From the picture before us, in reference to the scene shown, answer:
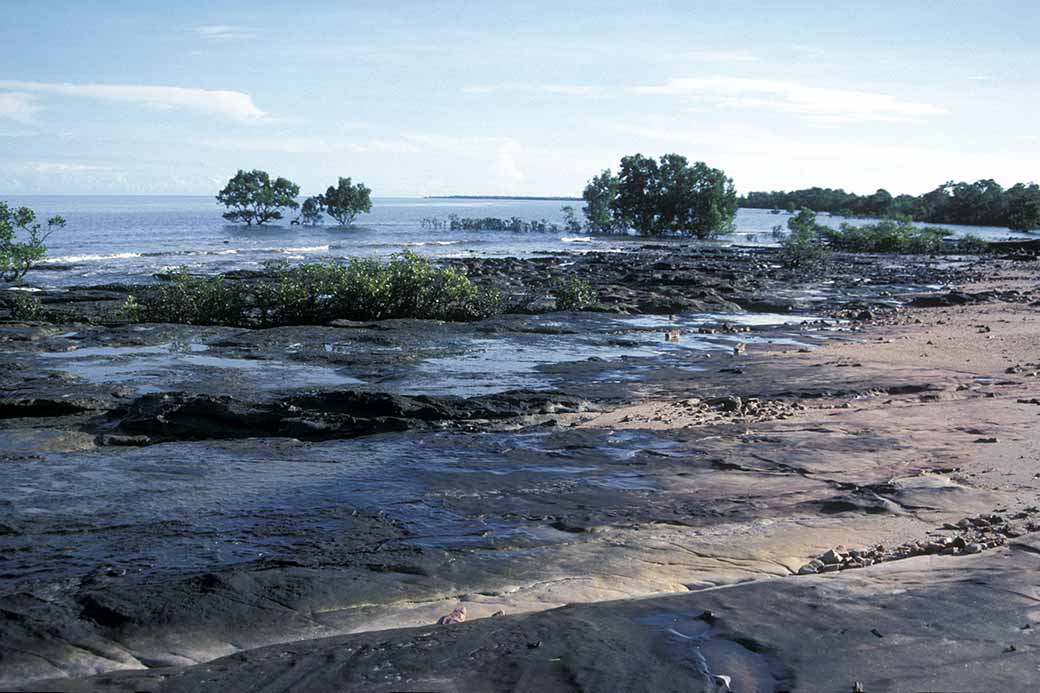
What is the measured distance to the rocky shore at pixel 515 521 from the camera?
15.4ft

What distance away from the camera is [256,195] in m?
93.6

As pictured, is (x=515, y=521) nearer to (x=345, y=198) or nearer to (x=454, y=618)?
(x=454, y=618)

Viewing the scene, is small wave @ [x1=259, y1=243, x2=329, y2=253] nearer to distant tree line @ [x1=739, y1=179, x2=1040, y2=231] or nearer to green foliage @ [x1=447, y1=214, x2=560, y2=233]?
green foliage @ [x1=447, y1=214, x2=560, y2=233]

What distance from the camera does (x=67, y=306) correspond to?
24.8m

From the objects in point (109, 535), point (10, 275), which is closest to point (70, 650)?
point (109, 535)

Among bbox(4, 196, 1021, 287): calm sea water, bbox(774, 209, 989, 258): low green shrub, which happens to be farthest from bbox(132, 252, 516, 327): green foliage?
bbox(774, 209, 989, 258): low green shrub

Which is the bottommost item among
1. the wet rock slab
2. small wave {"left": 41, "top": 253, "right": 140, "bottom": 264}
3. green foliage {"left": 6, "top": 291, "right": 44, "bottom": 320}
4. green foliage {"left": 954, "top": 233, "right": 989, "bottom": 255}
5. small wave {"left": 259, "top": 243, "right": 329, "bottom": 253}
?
the wet rock slab

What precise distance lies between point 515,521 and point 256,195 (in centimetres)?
9224

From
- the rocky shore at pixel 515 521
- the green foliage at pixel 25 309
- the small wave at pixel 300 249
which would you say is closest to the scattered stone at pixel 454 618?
the rocky shore at pixel 515 521

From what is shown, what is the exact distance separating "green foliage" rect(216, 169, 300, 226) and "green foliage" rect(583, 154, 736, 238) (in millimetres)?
36270

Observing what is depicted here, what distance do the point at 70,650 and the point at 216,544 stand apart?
6.41ft

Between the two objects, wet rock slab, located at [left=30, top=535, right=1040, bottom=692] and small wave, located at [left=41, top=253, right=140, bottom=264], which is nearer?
wet rock slab, located at [left=30, top=535, right=1040, bottom=692]

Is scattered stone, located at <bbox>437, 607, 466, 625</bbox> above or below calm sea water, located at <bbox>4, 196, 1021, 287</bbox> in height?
below

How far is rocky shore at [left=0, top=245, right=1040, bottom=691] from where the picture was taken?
185 inches
